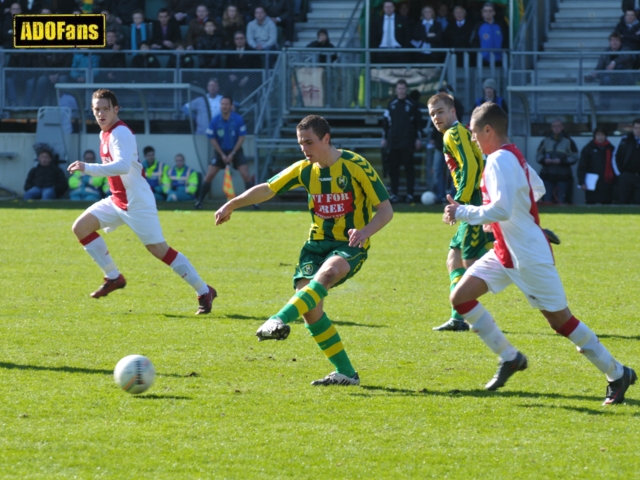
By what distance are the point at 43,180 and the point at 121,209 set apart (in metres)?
12.0

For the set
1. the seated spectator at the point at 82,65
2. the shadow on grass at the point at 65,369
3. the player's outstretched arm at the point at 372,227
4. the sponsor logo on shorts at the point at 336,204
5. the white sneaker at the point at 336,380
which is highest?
the seated spectator at the point at 82,65

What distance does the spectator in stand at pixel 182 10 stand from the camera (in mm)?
23422

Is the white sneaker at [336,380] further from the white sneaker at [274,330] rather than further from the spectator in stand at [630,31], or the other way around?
the spectator in stand at [630,31]

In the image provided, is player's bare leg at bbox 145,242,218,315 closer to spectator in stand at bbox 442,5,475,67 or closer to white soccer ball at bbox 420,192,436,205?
white soccer ball at bbox 420,192,436,205

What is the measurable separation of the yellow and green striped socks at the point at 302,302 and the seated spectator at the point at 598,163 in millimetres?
14208

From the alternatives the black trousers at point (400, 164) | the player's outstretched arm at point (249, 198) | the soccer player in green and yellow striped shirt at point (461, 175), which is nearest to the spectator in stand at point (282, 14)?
the black trousers at point (400, 164)

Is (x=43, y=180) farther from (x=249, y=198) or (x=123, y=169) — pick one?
(x=249, y=198)

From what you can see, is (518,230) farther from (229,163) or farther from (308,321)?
(229,163)

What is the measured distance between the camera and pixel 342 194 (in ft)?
20.5

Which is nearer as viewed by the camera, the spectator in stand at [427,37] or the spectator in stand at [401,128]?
the spectator in stand at [401,128]

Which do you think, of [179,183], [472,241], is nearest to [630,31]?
[179,183]

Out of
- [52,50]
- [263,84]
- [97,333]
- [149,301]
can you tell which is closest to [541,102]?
[263,84]

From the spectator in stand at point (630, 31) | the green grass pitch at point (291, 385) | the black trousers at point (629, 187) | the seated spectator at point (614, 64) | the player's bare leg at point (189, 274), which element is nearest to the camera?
the green grass pitch at point (291, 385)

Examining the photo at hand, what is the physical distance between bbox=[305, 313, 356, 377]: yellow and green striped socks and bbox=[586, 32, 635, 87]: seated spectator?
15478 millimetres
